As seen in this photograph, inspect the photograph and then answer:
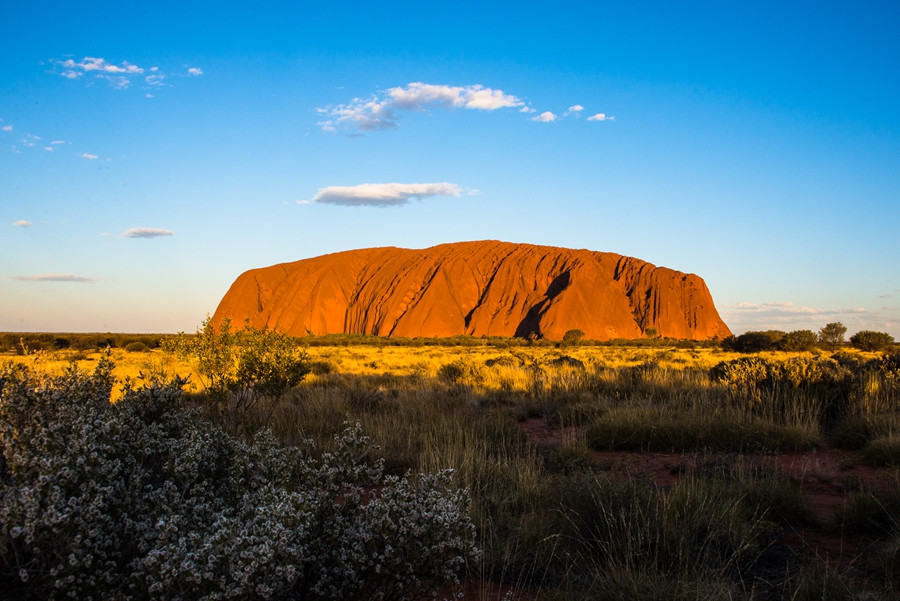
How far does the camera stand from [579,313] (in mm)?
78000

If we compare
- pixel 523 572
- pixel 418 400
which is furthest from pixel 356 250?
pixel 523 572

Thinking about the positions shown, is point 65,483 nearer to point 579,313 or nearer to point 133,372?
point 133,372

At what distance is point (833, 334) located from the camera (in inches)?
1563

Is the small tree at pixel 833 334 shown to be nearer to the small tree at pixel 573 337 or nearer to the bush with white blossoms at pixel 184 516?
the small tree at pixel 573 337

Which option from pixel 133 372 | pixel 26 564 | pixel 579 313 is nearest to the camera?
pixel 26 564

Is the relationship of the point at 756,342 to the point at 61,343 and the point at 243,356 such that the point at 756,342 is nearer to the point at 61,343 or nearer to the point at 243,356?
the point at 243,356

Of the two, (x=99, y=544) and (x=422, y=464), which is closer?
(x=99, y=544)

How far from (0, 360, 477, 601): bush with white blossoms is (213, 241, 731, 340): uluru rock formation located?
244ft

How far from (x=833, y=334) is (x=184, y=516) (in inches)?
1860

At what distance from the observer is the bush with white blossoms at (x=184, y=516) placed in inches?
71.4

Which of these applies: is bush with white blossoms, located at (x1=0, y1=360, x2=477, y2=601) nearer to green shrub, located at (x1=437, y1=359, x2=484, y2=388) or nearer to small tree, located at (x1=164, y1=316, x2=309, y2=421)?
small tree, located at (x1=164, y1=316, x2=309, y2=421)

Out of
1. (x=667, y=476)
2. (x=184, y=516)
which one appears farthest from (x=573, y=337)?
(x=184, y=516)

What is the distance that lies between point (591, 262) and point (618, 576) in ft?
293

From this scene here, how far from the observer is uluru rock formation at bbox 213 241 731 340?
81.9 metres
